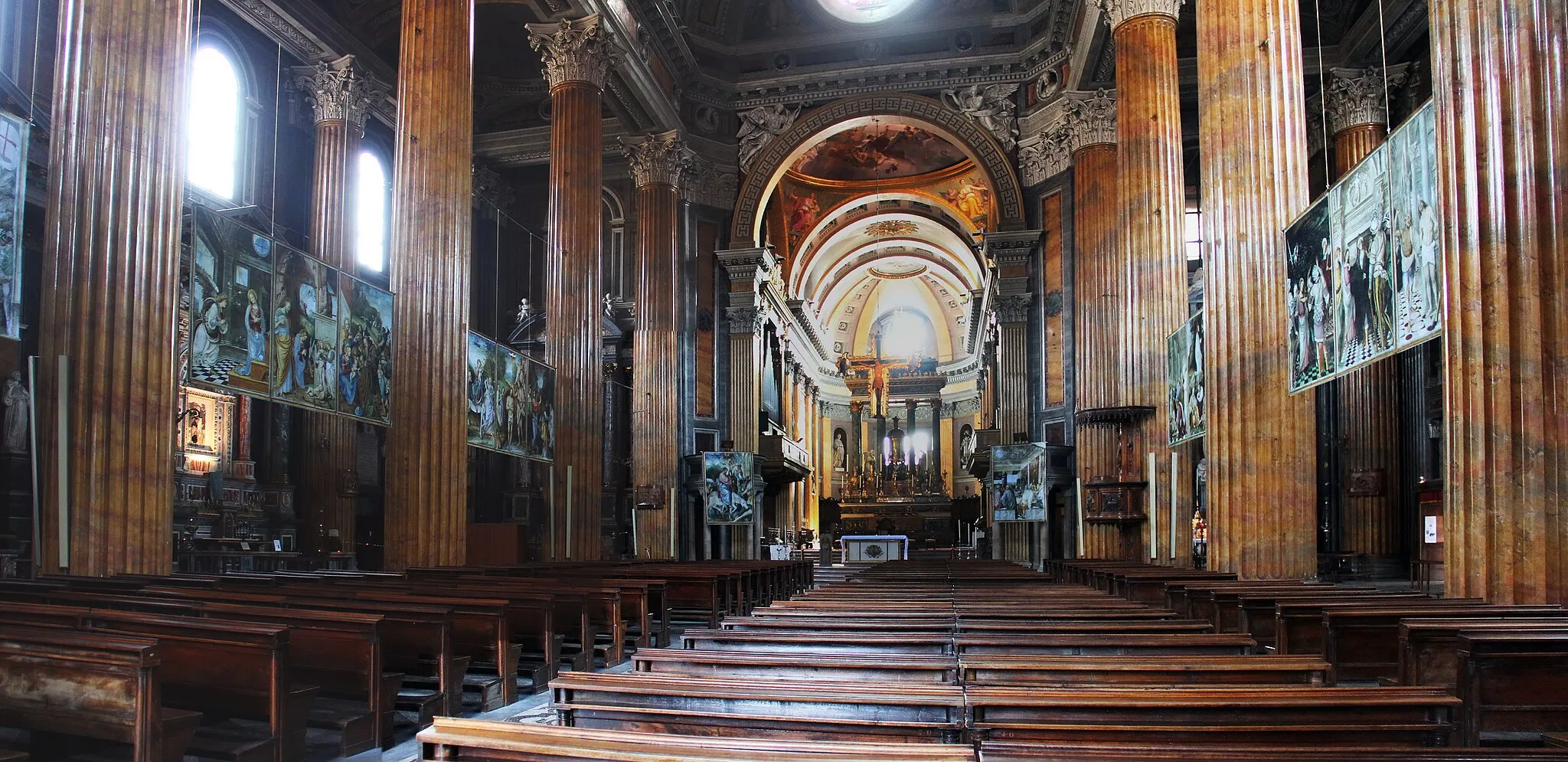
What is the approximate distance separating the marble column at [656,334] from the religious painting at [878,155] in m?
9.59

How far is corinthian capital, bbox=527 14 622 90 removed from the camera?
1773 centimetres

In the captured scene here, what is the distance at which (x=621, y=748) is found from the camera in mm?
2383

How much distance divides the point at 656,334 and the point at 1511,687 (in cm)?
1980

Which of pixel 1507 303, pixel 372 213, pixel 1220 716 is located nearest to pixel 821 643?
pixel 1220 716

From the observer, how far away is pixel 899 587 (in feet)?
31.6

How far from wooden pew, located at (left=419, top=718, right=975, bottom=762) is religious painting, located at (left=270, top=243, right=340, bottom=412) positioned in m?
8.54

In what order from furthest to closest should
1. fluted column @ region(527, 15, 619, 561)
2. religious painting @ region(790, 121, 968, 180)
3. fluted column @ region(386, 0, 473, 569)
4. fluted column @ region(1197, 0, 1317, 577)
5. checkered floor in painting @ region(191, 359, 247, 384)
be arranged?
religious painting @ region(790, 121, 968, 180) → fluted column @ region(527, 15, 619, 561) → fluted column @ region(386, 0, 473, 569) → fluted column @ region(1197, 0, 1317, 577) → checkered floor in painting @ region(191, 359, 247, 384)

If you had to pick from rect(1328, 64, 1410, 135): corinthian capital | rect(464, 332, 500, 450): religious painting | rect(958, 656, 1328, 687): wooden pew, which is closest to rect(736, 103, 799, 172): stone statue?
rect(1328, 64, 1410, 135): corinthian capital

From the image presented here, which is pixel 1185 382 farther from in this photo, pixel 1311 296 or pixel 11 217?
pixel 11 217

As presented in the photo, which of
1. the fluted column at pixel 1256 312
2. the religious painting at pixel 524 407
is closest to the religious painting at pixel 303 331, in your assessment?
the religious painting at pixel 524 407

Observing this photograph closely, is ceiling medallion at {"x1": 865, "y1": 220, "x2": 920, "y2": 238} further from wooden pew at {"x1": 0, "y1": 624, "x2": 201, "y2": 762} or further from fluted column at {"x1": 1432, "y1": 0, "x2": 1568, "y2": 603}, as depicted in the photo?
wooden pew at {"x1": 0, "y1": 624, "x2": 201, "y2": 762}

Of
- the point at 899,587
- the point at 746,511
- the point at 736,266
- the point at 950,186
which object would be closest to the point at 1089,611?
the point at 899,587

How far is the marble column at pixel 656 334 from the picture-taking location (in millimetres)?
22000

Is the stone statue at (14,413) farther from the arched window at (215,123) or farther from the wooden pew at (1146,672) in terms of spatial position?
the wooden pew at (1146,672)
